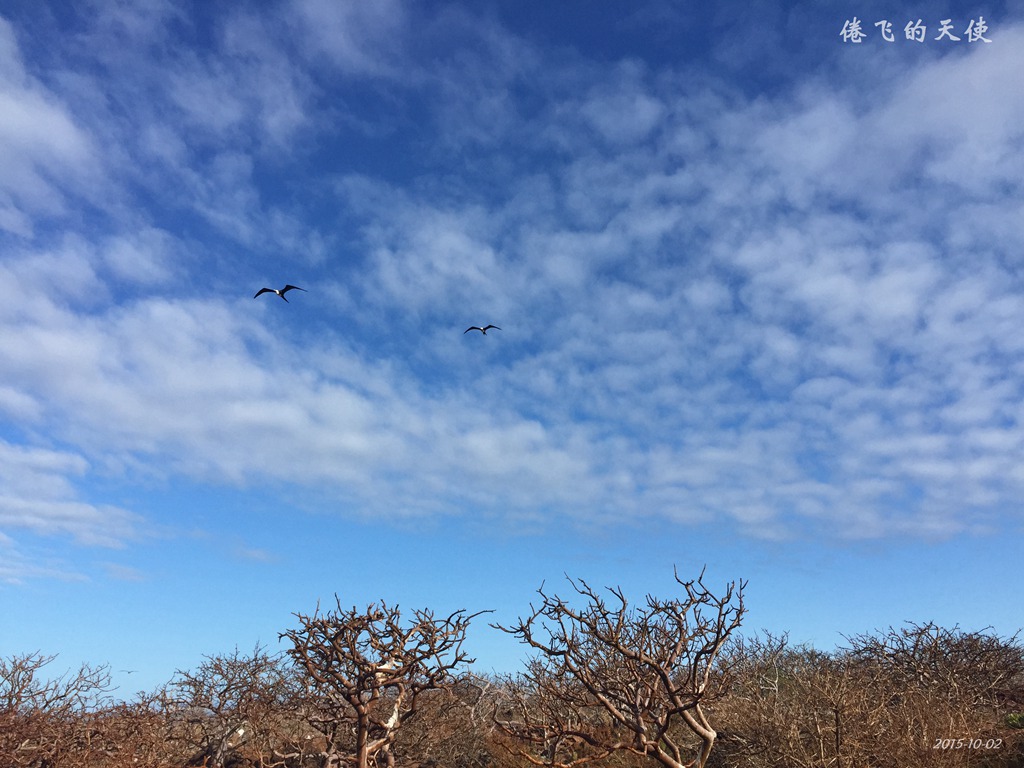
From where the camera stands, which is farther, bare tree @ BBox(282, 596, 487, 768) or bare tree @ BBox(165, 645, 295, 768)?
bare tree @ BBox(165, 645, 295, 768)

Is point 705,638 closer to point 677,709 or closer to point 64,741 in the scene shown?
point 677,709

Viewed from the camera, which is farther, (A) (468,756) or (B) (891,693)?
(A) (468,756)

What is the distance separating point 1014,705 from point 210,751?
31.5 meters

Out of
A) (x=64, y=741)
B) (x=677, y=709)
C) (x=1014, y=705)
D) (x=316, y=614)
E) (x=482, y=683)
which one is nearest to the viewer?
(x=677, y=709)

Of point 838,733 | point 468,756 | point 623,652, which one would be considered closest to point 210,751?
point 468,756

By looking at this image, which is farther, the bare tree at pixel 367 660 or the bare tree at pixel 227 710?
the bare tree at pixel 227 710

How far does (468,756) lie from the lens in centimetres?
2584

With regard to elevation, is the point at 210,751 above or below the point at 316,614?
below

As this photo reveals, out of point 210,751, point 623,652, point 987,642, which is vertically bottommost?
point 210,751
